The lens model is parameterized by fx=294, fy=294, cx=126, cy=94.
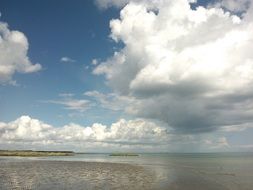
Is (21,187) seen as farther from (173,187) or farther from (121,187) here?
(173,187)

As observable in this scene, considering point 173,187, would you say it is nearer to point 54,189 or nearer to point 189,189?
point 189,189

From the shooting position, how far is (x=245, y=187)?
136 ft

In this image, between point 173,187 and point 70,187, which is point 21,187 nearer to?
point 70,187

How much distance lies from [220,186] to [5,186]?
29776mm

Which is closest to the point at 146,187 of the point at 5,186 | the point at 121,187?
the point at 121,187

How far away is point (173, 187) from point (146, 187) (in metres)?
3.73

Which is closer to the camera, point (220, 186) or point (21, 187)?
point (21, 187)

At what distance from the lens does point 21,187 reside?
37531 millimetres

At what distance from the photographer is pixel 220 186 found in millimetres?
42625

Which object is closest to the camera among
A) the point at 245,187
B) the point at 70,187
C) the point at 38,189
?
the point at 38,189

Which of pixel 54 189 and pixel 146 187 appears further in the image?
pixel 146 187

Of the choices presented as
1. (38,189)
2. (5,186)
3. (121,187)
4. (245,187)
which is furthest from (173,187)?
(5,186)

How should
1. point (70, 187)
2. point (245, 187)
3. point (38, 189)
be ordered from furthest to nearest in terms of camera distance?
1. point (245, 187)
2. point (70, 187)
3. point (38, 189)

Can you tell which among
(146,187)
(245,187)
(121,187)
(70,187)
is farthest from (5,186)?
(245,187)
